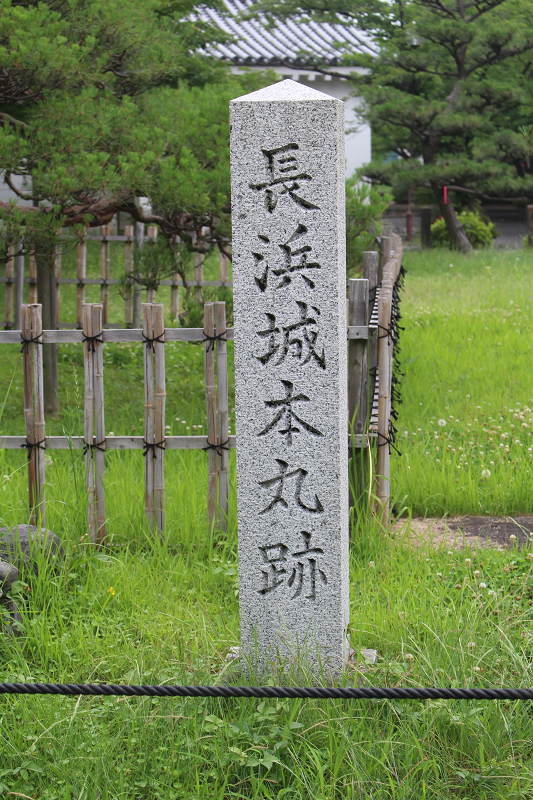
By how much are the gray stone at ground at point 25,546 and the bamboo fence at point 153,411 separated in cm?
47

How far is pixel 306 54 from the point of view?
19016 mm

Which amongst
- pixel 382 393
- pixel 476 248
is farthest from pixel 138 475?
pixel 476 248

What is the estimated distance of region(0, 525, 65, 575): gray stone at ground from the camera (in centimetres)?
352

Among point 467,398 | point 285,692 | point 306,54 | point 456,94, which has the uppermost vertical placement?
point 306,54

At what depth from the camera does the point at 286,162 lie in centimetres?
279

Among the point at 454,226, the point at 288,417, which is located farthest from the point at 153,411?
the point at 454,226

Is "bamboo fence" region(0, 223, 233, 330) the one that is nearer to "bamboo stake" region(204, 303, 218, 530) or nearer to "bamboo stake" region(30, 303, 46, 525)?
"bamboo stake" region(30, 303, 46, 525)

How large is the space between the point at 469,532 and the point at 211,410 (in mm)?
1636

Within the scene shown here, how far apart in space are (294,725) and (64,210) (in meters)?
4.78

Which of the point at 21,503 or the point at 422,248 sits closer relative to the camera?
the point at 21,503

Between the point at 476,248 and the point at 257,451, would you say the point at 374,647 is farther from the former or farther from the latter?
the point at 476,248

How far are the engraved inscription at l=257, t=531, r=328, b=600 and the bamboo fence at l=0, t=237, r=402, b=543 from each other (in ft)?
4.21

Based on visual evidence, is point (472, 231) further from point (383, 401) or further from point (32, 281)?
point (383, 401)

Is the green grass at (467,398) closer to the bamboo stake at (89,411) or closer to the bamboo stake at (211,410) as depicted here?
the bamboo stake at (211,410)
